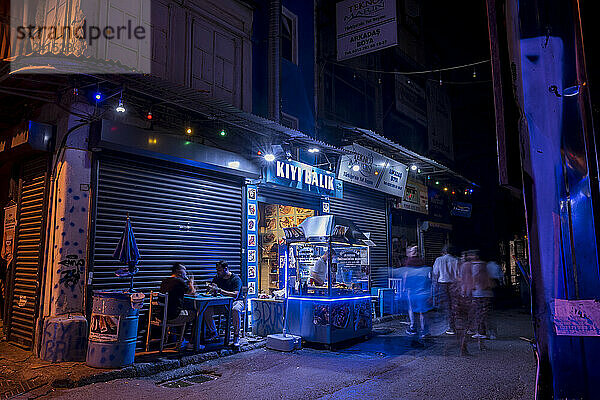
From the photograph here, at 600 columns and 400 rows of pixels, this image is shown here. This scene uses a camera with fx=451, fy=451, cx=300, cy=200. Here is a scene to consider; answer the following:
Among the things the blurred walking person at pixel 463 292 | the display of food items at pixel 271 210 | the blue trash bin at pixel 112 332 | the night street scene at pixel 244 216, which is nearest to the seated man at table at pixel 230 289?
the night street scene at pixel 244 216

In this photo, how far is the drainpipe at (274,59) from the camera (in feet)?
43.3

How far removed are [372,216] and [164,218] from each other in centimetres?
959

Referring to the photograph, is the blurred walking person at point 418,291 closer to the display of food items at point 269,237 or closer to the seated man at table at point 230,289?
the seated man at table at point 230,289

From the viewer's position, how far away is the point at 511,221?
89.0 feet

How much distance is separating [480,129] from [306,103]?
1490 centimetres

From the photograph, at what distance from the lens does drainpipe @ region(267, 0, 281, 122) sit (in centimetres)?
1321

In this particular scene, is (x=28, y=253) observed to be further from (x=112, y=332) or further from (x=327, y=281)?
(x=327, y=281)

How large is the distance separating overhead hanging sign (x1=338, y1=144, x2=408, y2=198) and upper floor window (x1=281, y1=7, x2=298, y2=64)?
3526mm

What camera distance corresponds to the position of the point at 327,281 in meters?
10.6

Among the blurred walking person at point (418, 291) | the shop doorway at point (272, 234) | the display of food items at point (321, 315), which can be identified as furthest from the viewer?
the shop doorway at point (272, 234)

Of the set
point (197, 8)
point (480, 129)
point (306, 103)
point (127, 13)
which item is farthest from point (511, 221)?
point (127, 13)

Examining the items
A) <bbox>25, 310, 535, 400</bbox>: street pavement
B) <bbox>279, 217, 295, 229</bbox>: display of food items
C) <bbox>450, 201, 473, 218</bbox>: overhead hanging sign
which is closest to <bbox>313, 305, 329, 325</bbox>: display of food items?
<bbox>25, 310, 535, 400</bbox>: street pavement

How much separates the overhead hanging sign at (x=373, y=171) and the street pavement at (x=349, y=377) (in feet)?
21.4

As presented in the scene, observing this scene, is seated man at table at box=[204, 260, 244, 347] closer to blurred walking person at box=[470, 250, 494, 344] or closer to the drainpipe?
the drainpipe
